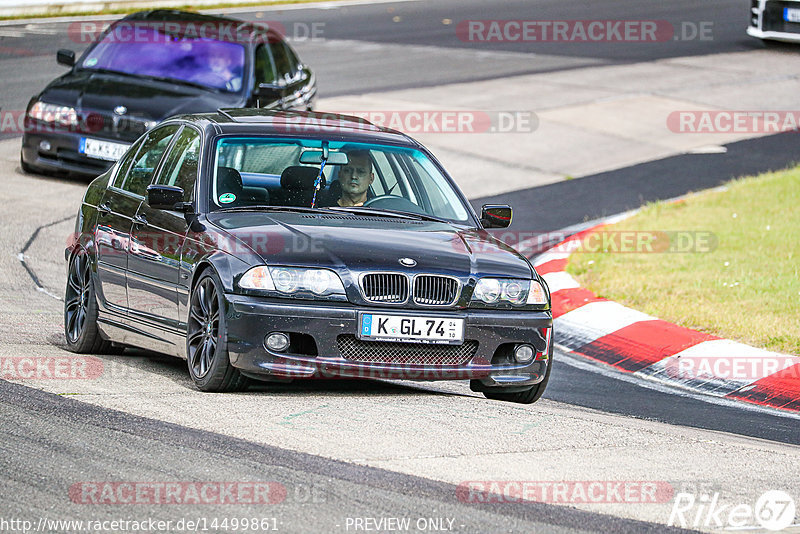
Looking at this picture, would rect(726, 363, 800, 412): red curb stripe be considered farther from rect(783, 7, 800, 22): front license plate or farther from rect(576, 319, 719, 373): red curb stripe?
rect(783, 7, 800, 22): front license plate

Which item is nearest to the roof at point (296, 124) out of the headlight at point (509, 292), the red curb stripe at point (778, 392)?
the headlight at point (509, 292)

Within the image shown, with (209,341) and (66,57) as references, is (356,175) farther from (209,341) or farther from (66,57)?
(66,57)

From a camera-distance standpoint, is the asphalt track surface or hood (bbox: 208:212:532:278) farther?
hood (bbox: 208:212:532:278)

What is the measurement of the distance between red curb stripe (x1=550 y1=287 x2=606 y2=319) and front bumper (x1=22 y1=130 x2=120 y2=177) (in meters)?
5.41

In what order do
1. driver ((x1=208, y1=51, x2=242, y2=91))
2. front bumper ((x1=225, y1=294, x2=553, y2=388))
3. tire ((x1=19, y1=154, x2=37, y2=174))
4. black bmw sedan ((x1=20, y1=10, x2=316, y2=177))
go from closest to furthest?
front bumper ((x1=225, y1=294, x2=553, y2=388))
black bmw sedan ((x1=20, y1=10, x2=316, y2=177))
tire ((x1=19, y1=154, x2=37, y2=174))
driver ((x1=208, y1=51, x2=242, y2=91))

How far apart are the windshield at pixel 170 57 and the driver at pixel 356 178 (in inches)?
288

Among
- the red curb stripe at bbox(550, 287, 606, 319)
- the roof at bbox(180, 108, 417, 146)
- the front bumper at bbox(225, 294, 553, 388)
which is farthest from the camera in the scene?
the red curb stripe at bbox(550, 287, 606, 319)

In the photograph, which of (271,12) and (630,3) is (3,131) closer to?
(271,12)

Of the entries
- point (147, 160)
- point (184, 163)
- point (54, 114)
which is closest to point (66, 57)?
point (54, 114)

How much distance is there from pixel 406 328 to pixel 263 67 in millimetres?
9422

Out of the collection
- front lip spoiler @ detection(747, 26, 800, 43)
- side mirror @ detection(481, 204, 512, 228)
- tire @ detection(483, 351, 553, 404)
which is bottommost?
front lip spoiler @ detection(747, 26, 800, 43)

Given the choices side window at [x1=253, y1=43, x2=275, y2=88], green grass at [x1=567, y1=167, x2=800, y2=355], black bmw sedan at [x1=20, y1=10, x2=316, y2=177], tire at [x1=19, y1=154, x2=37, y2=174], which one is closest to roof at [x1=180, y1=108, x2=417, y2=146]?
green grass at [x1=567, y1=167, x2=800, y2=355]

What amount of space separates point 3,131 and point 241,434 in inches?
506

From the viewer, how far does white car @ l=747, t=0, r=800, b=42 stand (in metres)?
26.0
